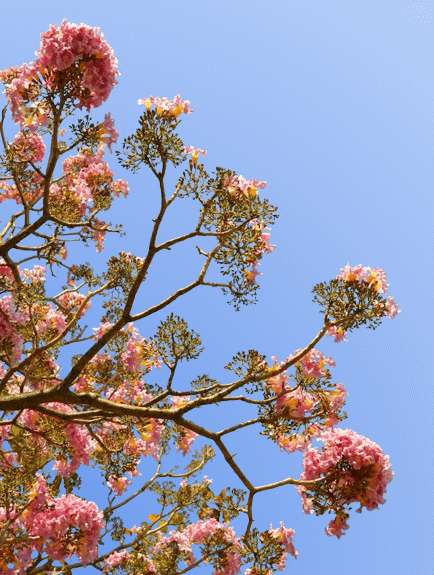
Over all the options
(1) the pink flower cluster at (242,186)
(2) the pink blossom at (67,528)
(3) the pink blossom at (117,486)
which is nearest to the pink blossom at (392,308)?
(1) the pink flower cluster at (242,186)

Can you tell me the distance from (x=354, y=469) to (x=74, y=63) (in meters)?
5.73

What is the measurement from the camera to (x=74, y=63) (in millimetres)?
6336

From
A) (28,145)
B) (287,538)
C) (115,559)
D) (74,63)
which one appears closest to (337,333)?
(287,538)

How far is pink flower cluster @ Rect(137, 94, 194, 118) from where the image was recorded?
19.1ft

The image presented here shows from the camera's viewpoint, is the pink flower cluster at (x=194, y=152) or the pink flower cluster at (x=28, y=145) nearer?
the pink flower cluster at (x=194, y=152)

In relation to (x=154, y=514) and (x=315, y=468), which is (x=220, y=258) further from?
(x=154, y=514)

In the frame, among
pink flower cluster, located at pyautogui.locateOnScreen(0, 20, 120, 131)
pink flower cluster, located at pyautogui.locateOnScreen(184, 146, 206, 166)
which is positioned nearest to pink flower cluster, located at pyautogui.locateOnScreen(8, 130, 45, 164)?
pink flower cluster, located at pyautogui.locateOnScreen(0, 20, 120, 131)

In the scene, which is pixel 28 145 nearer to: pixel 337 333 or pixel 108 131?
pixel 108 131

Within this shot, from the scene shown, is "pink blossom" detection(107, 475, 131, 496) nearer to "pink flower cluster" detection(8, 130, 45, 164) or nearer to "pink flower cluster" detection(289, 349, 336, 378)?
"pink flower cluster" detection(289, 349, 336, 378)

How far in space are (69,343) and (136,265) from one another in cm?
206

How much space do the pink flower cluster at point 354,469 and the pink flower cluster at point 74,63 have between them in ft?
16.5

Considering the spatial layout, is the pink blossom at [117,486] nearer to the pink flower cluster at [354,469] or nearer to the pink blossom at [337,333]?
the pink flower cluster at [354,469]

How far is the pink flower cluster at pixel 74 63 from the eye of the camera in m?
6.22

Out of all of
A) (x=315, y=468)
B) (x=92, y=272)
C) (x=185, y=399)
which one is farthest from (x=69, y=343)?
(x=315, y=468)
